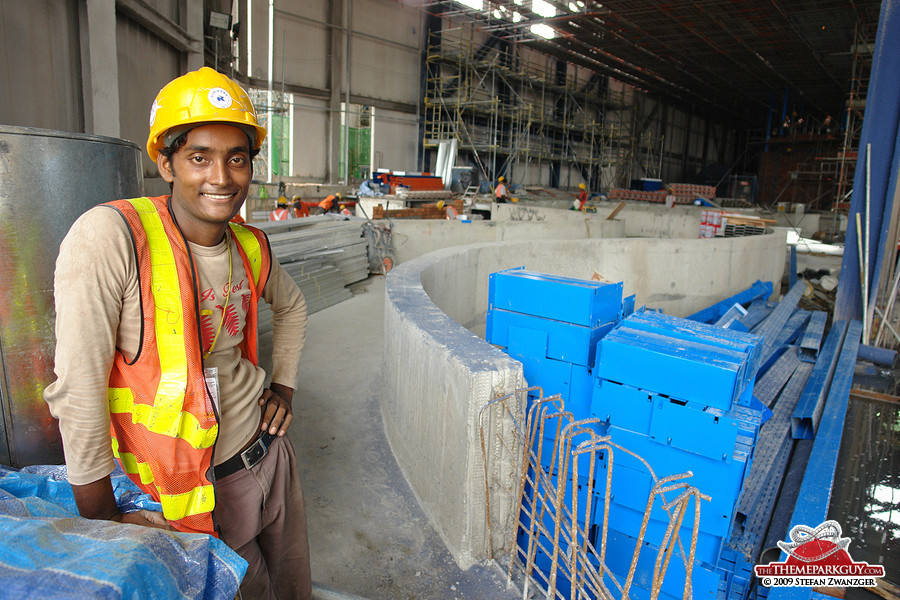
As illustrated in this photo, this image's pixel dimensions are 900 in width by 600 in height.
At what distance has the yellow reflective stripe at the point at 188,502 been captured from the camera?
5.52 feet

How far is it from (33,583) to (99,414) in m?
0.51

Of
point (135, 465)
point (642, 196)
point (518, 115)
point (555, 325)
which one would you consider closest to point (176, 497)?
point (135, 465)

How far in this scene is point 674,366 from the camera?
3.68 metres

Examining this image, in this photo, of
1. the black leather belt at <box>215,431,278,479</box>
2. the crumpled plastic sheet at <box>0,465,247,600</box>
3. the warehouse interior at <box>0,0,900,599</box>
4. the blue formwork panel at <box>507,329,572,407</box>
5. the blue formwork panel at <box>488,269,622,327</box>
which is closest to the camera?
the crumpled plastic sheet at <box>0,465,247,600</box>

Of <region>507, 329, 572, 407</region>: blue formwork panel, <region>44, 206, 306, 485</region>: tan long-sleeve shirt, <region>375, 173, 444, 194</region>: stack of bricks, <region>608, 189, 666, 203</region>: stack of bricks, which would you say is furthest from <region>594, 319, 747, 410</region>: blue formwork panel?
<region>608, 189, 666, 203</region>: stack of bricks

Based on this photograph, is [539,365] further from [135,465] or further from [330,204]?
[330,204]

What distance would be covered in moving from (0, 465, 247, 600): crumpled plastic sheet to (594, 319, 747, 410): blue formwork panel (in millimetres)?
3042

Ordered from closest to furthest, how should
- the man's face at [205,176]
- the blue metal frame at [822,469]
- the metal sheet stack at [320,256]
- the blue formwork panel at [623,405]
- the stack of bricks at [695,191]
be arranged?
the man's face at [205,176]
the blue formwork panel at [623,405]
the blue metal frame at [822,469]
the metal sheet stack at [320,256]
the stack of bricks at [695,191]

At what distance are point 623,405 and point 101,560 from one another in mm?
3429

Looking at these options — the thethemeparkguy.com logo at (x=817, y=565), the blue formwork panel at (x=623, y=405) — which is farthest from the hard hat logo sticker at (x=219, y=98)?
the thethemeparkguy.com logo at (x=817, y=565)

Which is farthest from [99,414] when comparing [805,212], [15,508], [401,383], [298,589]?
[805,212]

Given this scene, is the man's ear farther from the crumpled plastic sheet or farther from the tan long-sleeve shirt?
the crumpled plastic sheet

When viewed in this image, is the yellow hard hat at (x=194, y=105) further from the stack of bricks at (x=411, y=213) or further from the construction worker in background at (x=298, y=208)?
the stack of bricks at (x=411, y=213)

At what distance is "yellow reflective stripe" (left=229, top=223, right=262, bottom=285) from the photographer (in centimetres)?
198
